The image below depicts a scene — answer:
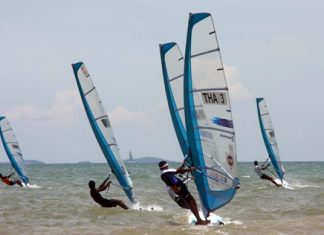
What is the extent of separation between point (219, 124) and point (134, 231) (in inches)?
89.2

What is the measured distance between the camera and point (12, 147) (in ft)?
83.7

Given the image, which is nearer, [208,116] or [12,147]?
[208,116]

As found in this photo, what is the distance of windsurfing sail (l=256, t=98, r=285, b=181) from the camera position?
23.8 metres

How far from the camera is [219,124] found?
9.44 m

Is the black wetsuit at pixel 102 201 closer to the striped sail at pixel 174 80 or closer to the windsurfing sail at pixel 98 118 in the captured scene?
the windsurfing sail at pixel 98 118

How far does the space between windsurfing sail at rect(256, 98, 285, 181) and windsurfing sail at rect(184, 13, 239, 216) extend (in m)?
14.2

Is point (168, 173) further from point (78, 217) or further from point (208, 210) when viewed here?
point (78, 217)

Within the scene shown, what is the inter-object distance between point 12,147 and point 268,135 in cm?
1068

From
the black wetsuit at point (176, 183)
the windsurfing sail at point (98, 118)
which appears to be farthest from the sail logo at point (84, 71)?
the black wetsuit at point (176, 183)

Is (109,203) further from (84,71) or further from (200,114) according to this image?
(200,114)

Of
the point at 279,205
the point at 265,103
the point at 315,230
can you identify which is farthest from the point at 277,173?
the point at 315,230

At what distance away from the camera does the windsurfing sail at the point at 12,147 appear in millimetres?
24875

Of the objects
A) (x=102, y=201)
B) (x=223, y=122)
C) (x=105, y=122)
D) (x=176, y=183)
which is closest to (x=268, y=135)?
(x=105, y=122)

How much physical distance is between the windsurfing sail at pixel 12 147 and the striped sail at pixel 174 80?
13821 mm
